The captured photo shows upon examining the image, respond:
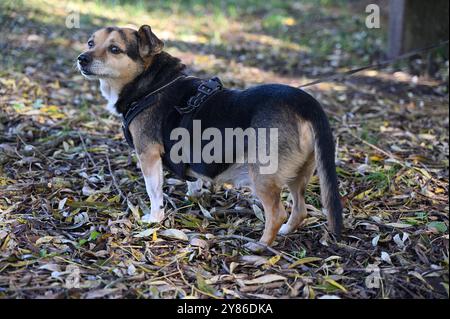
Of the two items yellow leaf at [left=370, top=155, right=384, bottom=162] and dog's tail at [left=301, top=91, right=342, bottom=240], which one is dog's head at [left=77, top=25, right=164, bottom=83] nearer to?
dog's tail at [left=301, top=91, right=342, bottom=240]

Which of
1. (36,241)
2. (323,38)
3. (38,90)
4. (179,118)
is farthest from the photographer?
(323,38)

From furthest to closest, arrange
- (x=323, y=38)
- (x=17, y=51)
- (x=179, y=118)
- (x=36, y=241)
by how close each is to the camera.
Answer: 1. (x=323, y=38)
2. (x=17, y=51)
3. (x=179, y=118)
4. (x=36, y=241)

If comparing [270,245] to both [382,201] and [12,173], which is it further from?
[12,173]

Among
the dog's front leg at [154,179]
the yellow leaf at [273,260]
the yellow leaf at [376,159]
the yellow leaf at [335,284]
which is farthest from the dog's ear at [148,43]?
the yellow leaf at [376,159]

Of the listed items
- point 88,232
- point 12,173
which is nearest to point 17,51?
point 12,173

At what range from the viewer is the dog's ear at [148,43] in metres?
4.37

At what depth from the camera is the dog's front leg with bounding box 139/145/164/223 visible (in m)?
4.40

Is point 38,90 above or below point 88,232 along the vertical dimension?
above

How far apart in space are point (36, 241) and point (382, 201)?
9.13 feet

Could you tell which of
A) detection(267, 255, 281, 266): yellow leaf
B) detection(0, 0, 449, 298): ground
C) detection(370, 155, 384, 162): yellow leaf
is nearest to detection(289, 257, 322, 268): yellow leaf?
detection(0, 0, 449, 298): ground

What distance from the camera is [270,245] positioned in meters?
4.05

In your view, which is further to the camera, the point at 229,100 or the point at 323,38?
the point at 323,38

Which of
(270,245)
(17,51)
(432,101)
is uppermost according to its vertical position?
(17,51)

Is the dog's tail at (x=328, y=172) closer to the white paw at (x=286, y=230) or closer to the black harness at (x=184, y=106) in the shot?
the white paw at (x=286, y=230)
